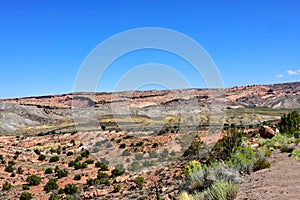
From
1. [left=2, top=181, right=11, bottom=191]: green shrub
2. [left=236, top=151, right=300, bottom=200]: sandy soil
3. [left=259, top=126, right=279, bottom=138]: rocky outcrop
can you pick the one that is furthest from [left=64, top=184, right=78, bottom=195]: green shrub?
[left=259, top=126, right=279, bottom=138]: rocky outcrop

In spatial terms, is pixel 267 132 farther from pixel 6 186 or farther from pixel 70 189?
pixel 6 186

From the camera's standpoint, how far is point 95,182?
59.1ft

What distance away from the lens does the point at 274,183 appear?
7527 millimetres

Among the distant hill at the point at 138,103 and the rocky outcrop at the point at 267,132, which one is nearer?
the rocky outcrop at the point at 267,132

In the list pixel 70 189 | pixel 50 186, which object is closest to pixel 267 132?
pixel 70 189

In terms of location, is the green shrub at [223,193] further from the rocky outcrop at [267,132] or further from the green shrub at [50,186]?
the rocky outcrop at [267,132]

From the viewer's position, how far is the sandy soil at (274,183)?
21.3 ft

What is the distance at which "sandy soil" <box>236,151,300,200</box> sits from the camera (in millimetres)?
6496

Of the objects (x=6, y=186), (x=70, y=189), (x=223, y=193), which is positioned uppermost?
(x=223, y=193)

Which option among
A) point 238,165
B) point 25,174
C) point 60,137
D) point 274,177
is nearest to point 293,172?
point 274,177

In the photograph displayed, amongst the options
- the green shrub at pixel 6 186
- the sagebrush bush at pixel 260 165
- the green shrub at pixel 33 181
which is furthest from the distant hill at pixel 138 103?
the sagebrush bush at pixel 260 165

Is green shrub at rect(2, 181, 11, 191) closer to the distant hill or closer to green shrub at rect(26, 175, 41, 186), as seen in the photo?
green shrub at rect(26, 175, 41, 186)

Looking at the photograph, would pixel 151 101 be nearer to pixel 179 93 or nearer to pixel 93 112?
pixel 179 93

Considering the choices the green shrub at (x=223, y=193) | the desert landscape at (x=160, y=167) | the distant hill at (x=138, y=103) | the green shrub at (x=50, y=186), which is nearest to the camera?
the green shrub at (x=223, y=193)
